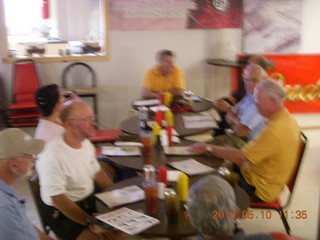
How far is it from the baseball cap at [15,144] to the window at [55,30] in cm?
396

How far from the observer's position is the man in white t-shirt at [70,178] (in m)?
2.33

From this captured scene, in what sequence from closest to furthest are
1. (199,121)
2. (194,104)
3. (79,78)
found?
(199,121)
(194,104)
(79,78)

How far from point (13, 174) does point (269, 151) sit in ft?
5.03

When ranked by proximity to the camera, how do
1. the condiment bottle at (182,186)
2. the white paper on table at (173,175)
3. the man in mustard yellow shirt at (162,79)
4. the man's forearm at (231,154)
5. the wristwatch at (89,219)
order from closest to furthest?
the condiment bottle at (182,186)
the wristwatch at (89,219)
the white paper on table at (173,175)
the man's forearm at (231,154)
the man in mustard yellow shirt at (162,79)

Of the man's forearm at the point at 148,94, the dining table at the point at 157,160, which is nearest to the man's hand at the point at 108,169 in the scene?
the dining table at the point at 157,160

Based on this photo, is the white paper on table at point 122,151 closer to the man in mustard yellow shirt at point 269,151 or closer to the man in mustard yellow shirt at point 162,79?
the man in mustard yellow shirt at point 269,151

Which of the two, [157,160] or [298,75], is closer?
[157,160]

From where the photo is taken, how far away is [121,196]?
222 centimetres

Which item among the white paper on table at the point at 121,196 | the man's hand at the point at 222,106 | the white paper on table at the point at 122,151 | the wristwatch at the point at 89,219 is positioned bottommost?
the wristwatch at the point at 89,219

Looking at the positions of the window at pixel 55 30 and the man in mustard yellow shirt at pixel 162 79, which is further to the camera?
the window at pixel 55 30

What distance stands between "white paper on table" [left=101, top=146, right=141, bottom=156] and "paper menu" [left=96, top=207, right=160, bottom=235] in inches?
33.6

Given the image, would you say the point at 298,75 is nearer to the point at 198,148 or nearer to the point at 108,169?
the point at 198,148

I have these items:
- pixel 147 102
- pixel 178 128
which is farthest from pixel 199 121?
pixel 147 102

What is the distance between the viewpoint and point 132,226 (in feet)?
6.19
